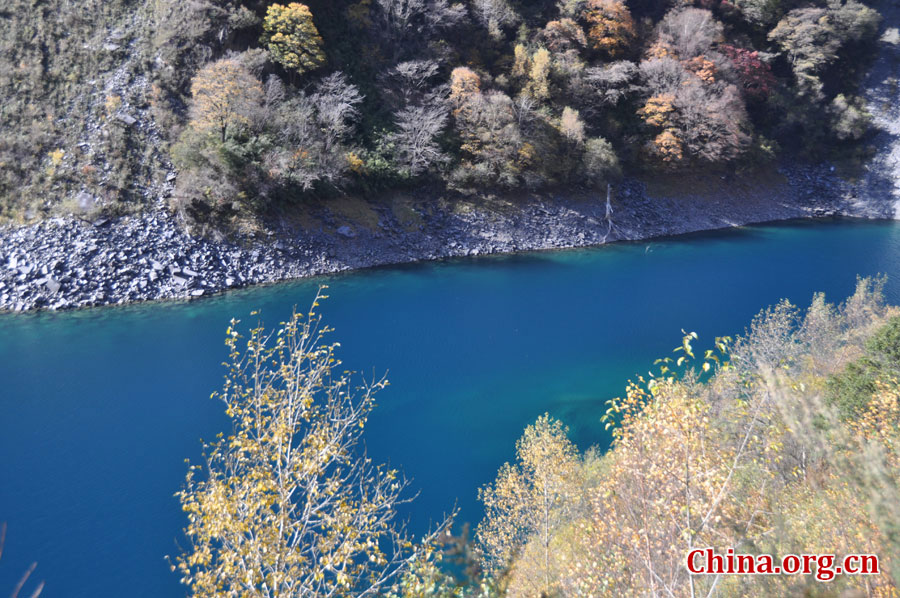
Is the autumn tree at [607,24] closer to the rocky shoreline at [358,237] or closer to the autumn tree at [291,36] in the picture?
the rocky shoreline at [358,237]

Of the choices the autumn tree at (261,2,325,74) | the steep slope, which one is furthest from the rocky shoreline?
the autumn tree at (261,2,325,74)

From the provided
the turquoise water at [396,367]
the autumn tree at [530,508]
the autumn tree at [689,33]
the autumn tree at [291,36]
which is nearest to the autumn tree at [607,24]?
the autumn tree at [689,33]

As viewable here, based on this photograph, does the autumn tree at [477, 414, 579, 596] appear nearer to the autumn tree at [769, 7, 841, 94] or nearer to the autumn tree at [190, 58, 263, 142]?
the autumn tree at [190, 58, 263, 142]

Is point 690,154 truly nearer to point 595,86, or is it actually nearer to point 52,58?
point 595,86

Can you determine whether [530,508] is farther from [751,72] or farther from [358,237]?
[751,72]

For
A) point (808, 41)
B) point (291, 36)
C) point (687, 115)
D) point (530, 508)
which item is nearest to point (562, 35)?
point (687, 115)

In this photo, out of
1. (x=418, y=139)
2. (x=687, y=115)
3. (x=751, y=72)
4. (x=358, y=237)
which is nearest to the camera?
(x=358, y=237)
